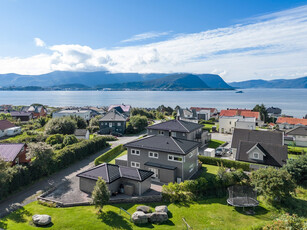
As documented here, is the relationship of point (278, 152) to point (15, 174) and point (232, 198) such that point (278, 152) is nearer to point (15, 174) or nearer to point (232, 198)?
point (232, 198)

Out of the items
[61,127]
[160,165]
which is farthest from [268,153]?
[61,127]

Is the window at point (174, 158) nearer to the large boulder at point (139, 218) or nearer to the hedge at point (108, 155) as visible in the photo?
the large boulder at point (139, 218)

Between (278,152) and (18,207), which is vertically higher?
(278,152)

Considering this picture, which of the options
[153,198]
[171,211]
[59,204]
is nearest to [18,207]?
[59,204]

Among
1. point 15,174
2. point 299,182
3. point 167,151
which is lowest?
point 299,182

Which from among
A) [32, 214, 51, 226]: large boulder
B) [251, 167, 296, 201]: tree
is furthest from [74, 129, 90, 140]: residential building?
[251, 167, 296, 201]: tree

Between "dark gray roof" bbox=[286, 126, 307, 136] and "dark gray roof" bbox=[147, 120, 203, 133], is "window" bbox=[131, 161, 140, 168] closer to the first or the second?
"dark gray roof" bbox=[147, 120, 203, 133]
